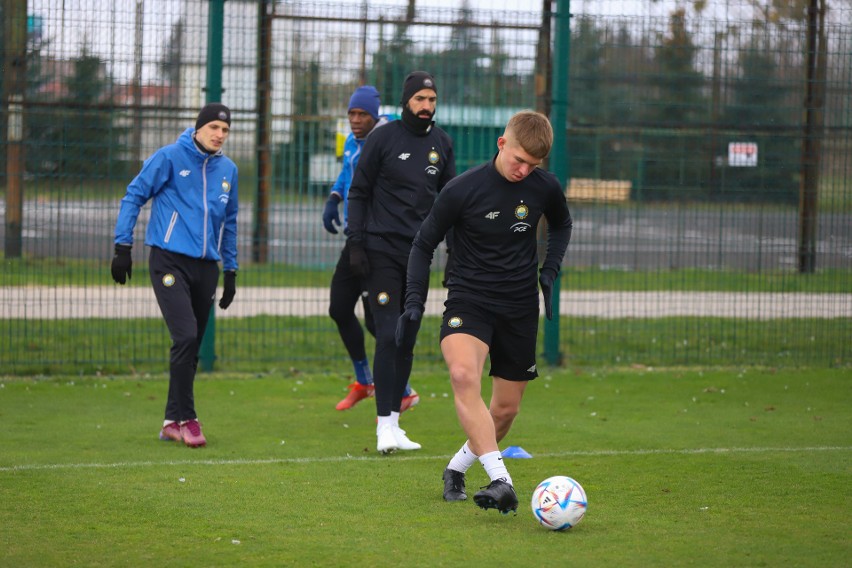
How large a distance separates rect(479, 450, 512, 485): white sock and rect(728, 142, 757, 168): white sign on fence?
20.6ft

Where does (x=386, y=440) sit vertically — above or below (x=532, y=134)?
below

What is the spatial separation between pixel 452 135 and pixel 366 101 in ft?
8.56

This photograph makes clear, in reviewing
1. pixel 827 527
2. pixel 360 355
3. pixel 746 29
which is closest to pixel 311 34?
pixel 360 355

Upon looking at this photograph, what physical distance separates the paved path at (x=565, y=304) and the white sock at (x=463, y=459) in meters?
5.22

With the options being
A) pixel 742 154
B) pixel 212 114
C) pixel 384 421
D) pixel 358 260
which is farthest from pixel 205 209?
pixel 742 154

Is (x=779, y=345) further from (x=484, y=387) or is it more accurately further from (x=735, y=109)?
(x=484, y=387)

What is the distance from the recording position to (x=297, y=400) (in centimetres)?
952

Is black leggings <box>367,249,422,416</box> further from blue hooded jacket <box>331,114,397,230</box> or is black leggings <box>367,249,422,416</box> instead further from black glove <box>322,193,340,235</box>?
black glove <box>322,193,340,235</box>

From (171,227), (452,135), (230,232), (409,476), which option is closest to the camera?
(409,476)

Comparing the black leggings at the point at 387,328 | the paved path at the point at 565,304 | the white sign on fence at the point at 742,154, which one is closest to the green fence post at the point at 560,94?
the paved path at the point at 565,304

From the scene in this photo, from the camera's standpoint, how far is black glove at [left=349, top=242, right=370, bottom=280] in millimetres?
7715

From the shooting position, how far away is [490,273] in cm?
613

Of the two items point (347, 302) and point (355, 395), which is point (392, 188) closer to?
point (347, 302)

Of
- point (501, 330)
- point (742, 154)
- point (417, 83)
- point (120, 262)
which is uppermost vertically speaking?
point (417, 83)
